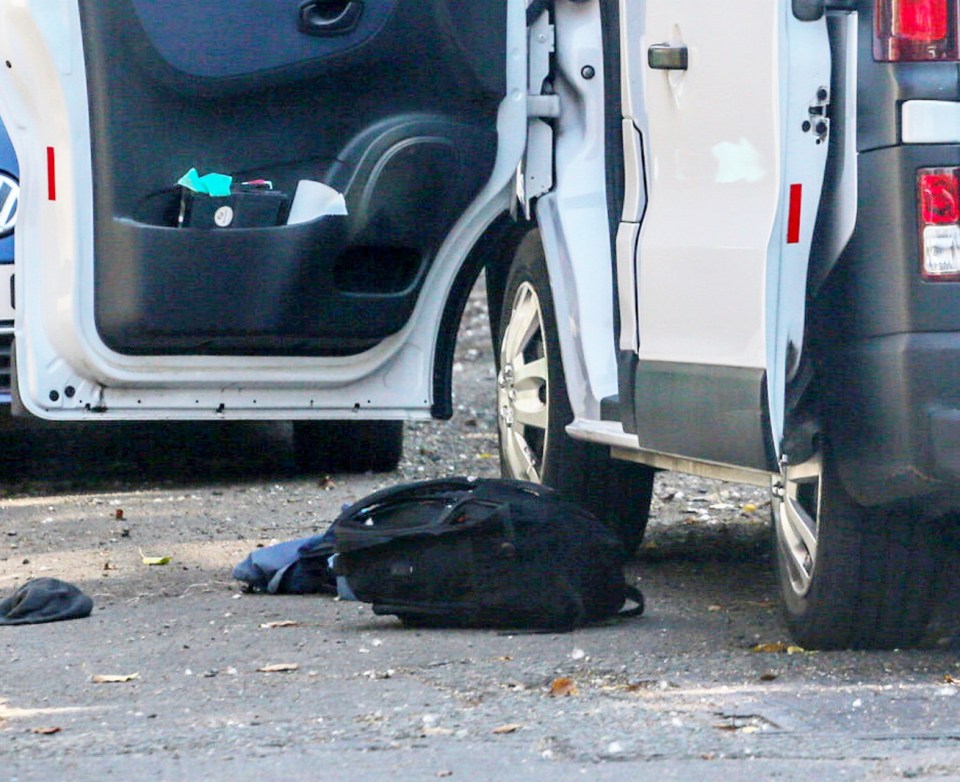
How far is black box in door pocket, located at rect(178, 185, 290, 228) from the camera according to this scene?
5.56 meters

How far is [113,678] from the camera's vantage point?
15.0ft

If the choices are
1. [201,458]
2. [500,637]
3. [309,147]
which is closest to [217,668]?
[500,637]

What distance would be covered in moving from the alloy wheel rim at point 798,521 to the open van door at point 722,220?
0.33 ft

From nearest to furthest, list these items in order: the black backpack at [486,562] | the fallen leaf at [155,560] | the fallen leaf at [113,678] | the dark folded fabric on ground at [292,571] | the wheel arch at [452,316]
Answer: the fallen leaf at [113,678] → the black backpack at [486,562] → the dark folded fabric on ground at [292,571] → the wheel arch at [452,316] → the fallen leaf at [155,560]

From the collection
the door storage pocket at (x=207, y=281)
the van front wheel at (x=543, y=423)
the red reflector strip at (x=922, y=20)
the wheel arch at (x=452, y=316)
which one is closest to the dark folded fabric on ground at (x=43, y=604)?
the door storage pocket at (x=207, y=281)

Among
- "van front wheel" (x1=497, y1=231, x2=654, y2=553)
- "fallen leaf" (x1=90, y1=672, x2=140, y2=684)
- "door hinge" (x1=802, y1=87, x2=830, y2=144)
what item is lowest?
"fallen leaf" (x1=90, y1=672, x2=140, y2=684)

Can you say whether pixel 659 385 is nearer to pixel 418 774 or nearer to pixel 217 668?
pixel 217 668

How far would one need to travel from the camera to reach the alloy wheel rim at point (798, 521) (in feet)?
15.2

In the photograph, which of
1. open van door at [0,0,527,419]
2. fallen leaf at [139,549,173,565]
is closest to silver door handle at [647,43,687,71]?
open van door at [0,0,527,419]

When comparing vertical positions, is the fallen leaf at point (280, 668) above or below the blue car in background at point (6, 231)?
below

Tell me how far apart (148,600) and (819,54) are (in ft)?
8.19

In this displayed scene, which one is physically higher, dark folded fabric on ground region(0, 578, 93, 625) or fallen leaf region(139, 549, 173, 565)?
dark folded fabric on ground region(0, 578, 93, 625)

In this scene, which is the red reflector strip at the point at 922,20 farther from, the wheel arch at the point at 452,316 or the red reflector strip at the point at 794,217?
the wheel arch at the point at 452,316

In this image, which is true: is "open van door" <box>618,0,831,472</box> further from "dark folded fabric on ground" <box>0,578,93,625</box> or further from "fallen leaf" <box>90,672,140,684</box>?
"dark folded fabric on ground" <box>0,578,93,625</box>
